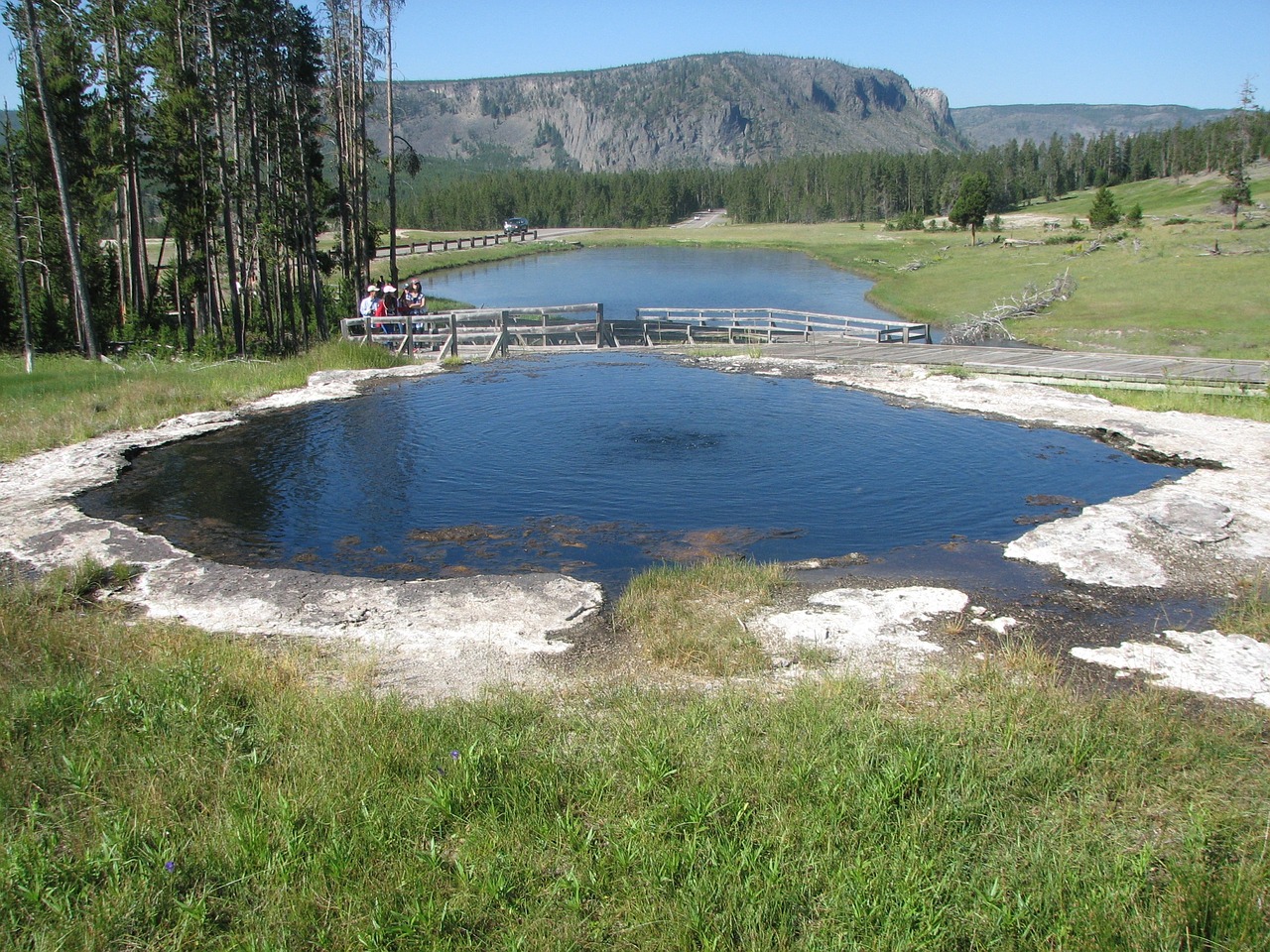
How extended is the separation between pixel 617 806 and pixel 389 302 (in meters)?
26.0

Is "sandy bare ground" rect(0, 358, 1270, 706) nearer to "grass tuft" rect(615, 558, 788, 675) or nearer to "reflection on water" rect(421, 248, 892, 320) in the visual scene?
"grass tuft" rect(615, 558, 788, 675)

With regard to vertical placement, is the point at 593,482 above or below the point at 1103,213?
below

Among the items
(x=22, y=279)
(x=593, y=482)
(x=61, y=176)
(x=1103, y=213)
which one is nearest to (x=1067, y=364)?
(x=593, y=482)

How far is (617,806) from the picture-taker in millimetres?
5598

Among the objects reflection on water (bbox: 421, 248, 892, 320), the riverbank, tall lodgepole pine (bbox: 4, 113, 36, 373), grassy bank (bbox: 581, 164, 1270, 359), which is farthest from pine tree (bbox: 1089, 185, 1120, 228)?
the riverbank

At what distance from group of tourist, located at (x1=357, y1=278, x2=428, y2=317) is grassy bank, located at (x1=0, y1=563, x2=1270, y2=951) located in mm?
22286

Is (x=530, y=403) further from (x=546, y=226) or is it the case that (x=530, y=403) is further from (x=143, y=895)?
(x=546, y=226)

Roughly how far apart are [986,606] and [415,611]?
232 inches

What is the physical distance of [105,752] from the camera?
597cm

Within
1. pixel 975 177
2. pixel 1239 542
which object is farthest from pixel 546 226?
pixel 1239 542

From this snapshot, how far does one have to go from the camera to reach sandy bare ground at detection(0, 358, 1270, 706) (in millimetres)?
8180

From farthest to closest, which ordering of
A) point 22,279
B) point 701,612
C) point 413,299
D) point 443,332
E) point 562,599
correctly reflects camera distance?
point 413,299 < point 443,332 < point 22,279 < point 562,599 < point 701,612

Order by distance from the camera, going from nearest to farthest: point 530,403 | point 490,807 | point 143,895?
point 143,895, point 490,807, point 530,403

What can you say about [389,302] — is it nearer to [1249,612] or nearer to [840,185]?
[1249,612]
